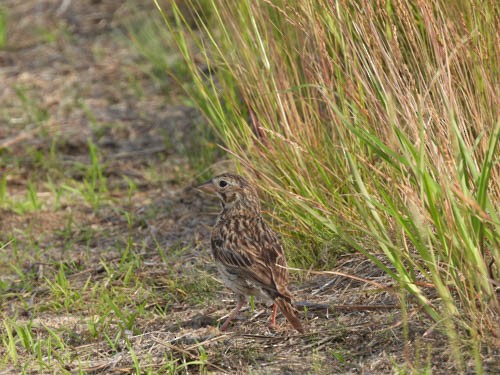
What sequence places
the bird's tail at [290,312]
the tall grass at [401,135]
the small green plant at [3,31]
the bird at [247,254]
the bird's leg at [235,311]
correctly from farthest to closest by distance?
the small green plant at [3,31] → the bird's leg at [235,311] → the bird at [247,254] → the bird's tail at [290,312] → the tall grass at [401,135]

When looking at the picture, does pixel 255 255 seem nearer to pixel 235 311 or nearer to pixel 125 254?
pixel 235 311

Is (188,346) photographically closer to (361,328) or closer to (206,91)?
(361,328)

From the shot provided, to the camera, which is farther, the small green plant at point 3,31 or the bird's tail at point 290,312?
the small green plant at point 3,31

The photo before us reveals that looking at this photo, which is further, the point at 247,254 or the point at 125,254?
the point at 125,254

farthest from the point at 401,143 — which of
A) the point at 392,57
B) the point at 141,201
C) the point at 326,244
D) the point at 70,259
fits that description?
the point at 141,201

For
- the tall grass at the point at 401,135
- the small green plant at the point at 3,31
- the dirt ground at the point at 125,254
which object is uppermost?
the tall grass at the point at 401,135

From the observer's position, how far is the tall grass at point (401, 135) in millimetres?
3490

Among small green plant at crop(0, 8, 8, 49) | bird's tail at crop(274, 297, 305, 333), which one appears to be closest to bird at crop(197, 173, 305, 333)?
bird's tail at crop(274, 297, 305, 333)

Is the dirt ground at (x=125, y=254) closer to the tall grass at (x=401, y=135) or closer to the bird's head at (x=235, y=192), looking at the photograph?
the tall grass at (x=401, y=135)

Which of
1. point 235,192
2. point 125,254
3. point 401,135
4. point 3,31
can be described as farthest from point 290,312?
point 3,31

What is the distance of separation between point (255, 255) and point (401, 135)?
4.17 feet

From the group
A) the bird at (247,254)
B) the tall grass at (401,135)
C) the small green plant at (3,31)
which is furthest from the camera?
the small green plant at (3,31)

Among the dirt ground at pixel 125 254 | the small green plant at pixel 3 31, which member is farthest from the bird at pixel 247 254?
the small green plant at pixel 3 31

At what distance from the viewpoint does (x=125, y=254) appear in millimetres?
5535
